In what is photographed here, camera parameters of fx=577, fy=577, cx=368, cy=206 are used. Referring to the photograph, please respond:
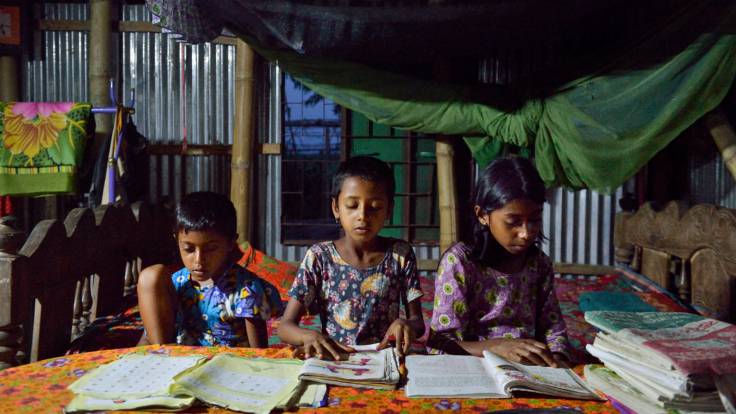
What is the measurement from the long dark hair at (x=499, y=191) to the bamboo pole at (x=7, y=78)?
5.29 m

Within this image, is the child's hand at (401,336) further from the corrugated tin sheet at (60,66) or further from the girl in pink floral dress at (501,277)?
the corrugated tin sheet at (60,66)

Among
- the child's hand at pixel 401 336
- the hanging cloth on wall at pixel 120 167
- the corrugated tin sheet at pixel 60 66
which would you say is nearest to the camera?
the child's hand at pixel 401 336

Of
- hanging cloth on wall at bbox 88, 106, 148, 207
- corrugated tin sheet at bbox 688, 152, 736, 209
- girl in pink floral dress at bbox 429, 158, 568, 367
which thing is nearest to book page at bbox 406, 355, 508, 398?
girl in pink floral dress at bbox 429, 158, 568, 367

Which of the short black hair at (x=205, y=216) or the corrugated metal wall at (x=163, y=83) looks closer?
the short black hair at (x=205, y=216)

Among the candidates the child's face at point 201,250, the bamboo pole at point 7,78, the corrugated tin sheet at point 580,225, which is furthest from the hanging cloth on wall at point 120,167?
the corrugated tin sheet at point 580,225

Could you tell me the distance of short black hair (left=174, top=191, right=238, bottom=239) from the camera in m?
2.01

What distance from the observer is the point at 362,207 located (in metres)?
1.95

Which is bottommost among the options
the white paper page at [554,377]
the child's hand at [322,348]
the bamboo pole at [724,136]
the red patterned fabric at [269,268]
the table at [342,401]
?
the red patterned fabric at [269,268]

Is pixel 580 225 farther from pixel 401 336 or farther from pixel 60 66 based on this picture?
pixel 60 66

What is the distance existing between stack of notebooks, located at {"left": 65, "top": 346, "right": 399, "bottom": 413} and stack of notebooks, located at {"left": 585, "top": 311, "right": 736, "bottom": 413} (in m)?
0.51

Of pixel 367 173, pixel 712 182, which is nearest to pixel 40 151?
pixel 367 173

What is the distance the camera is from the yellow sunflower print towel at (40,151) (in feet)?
12.7

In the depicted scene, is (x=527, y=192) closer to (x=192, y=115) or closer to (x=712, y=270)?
(x=712, y=270)

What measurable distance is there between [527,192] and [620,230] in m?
3.35
